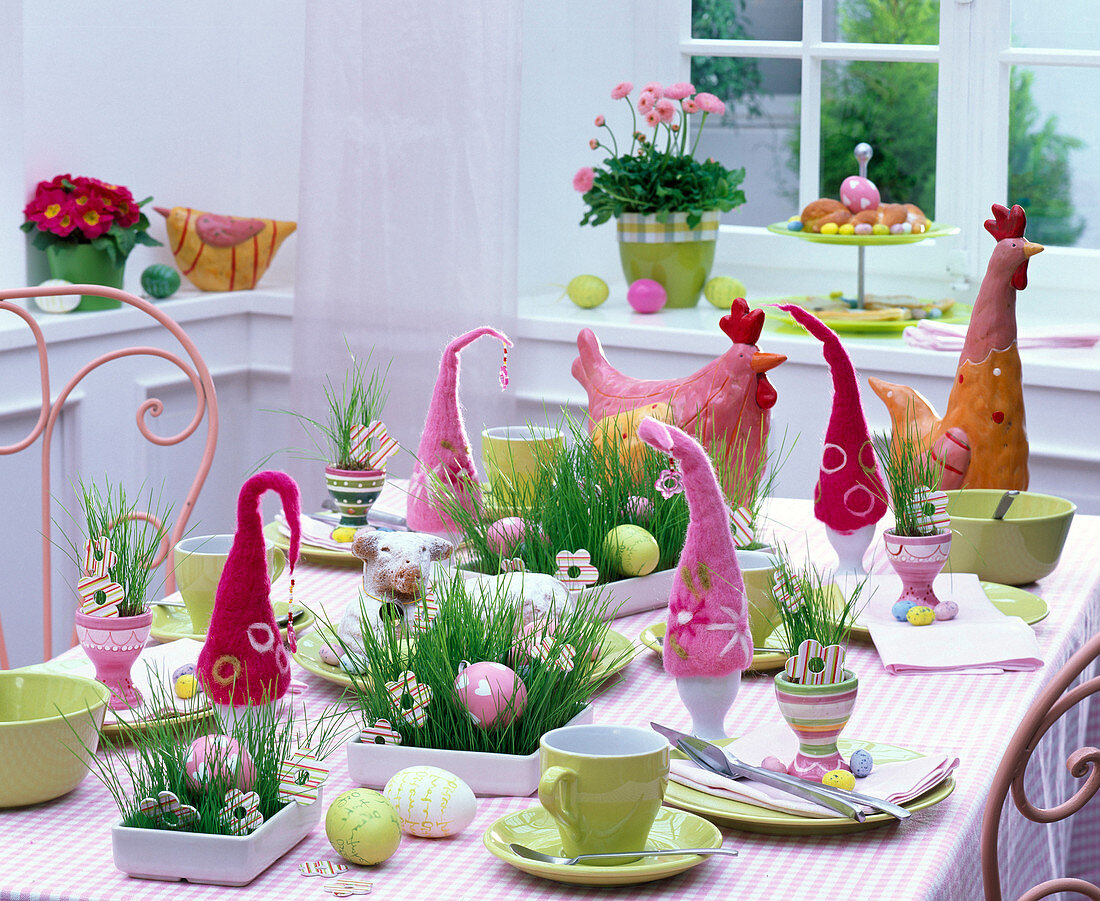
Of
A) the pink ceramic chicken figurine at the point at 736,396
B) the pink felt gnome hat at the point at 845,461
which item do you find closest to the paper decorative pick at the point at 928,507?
the pink felt gnome hat at the point at 845,461

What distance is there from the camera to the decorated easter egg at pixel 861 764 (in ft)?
3.52

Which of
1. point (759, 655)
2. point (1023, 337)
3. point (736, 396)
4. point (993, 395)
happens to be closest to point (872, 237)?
point (1023, 337)

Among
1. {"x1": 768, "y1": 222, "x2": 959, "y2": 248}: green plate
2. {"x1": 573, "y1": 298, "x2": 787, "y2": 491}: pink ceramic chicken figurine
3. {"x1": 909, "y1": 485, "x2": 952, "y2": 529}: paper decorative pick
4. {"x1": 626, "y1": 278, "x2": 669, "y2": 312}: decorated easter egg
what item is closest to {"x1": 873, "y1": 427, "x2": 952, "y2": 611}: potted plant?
{"x1": 909, "y1": 485, "x2": 952, "y2": 529}: paper decorative pick

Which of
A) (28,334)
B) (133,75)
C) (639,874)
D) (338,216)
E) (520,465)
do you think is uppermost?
(133,75)

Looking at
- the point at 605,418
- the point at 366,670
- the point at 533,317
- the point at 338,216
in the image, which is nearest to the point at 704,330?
the point at 533,317

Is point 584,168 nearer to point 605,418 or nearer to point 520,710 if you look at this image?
point 605,418

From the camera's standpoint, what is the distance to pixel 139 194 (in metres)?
3.00

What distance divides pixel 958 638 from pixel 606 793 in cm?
59

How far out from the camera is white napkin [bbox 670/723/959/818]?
1.02 m

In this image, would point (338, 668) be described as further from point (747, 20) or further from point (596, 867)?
point (747, 20)

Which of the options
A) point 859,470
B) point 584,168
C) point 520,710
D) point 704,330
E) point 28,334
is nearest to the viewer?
point 520,710

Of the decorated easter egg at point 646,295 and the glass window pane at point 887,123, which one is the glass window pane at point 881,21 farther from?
the decorated easter egg at point 646,295

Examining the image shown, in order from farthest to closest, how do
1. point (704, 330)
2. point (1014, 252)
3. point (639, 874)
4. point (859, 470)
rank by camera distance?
point (704, 330) < point (1014, 252) < point (859, 470) < point (639, 874)

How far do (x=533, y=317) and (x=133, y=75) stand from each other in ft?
3.00
